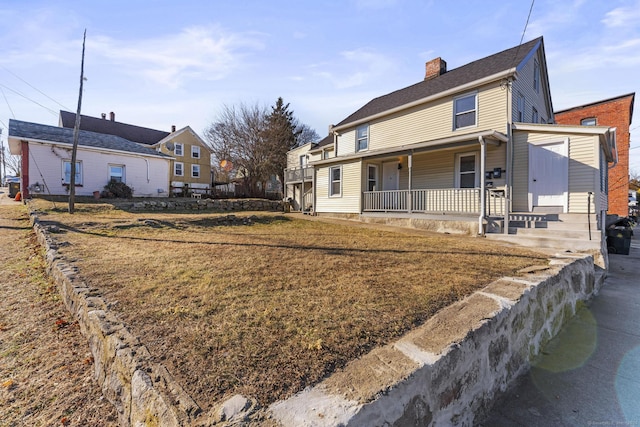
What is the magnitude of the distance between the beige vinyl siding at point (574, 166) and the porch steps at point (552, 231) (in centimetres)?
71

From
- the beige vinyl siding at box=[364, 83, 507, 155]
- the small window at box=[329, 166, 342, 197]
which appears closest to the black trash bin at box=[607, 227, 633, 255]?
the beige vinyl siding at box=[364, 83, 507, 155]

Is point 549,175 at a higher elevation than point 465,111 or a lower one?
lower

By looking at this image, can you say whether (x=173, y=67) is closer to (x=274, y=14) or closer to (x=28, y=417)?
(x=274, y=14)

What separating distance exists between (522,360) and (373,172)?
450 inches

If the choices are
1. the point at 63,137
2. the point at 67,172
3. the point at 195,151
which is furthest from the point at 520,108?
the point at 195,151

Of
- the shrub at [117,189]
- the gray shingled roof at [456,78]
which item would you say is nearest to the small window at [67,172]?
the shrub at [117,189]

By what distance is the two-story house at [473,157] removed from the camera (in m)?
8.90

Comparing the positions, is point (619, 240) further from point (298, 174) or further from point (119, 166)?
point (119, 166)

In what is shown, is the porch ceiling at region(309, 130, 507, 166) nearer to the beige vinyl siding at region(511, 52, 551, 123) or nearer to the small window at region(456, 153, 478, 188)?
the small window at region(456, 153, 478, 188)

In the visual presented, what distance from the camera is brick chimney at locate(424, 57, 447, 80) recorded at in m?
14.3

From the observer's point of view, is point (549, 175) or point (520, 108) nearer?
point (549, 175)

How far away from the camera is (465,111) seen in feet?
36.9

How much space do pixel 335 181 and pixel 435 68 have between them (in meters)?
7.23

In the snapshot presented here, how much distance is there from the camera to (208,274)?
364 cm
